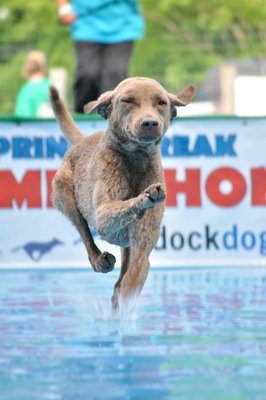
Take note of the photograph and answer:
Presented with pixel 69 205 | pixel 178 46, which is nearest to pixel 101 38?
pixel 69 205

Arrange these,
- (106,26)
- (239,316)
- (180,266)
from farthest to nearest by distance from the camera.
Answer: (106,26) → (180,266) → (239,316)

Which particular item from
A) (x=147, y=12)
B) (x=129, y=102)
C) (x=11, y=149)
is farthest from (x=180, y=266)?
(x=147, y=12)

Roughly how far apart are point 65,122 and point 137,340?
2.03 meters

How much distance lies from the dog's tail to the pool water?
0.89 m

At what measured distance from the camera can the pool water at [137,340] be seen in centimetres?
463

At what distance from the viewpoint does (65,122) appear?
24.2 ft

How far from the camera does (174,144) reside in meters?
8.96

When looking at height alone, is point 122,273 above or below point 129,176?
below

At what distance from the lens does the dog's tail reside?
7.29 m

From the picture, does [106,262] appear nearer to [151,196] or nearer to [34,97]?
[151,196]

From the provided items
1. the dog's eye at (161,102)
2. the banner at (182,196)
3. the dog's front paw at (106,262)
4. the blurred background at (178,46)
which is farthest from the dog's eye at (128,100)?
the blurred background at (178,46)

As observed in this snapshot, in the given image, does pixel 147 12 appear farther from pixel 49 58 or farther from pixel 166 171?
pixel 166 171

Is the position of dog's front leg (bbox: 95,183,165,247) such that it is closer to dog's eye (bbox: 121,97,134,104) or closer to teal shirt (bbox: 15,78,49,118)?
dog's eye (bbox: 121,97,134,104)

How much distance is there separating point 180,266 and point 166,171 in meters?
0.66
